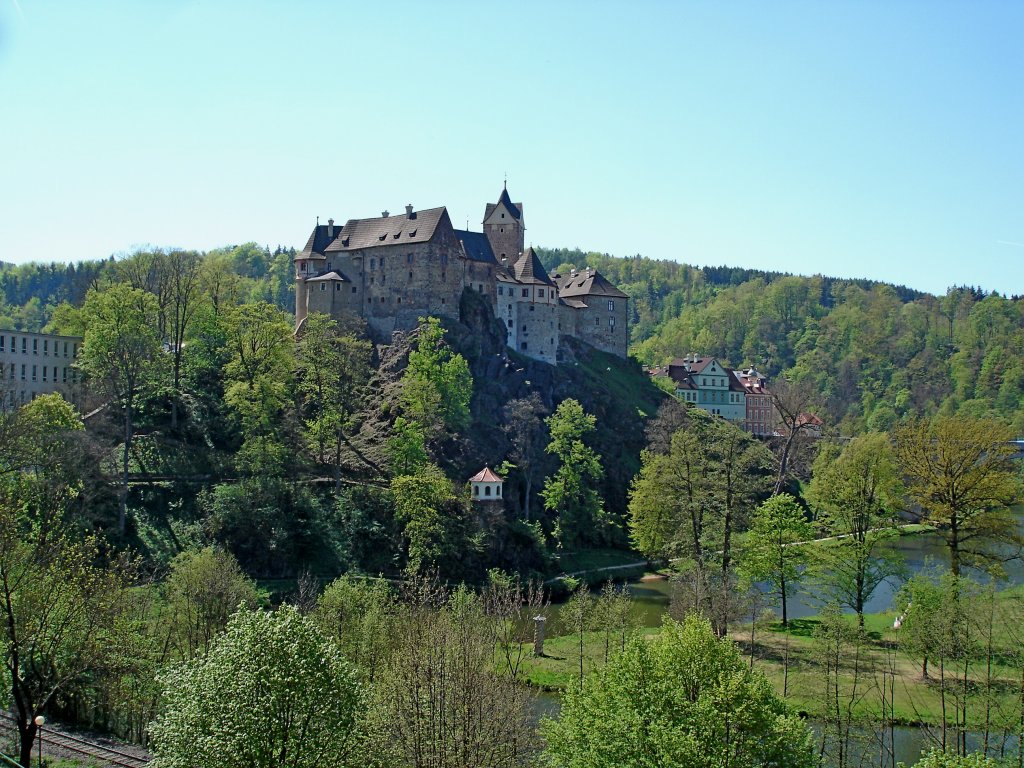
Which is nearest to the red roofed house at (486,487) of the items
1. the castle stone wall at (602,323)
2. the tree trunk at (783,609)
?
the tree trunk at (783,609)

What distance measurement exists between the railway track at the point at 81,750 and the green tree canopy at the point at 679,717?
444 inches

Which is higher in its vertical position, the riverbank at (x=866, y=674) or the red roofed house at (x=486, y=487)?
the red roofed house at (x=486, y=487)

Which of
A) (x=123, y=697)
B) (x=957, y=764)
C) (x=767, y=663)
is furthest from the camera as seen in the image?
(x=767, y=663)

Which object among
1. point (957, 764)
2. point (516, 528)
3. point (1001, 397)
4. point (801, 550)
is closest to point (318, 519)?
point (516, 528)

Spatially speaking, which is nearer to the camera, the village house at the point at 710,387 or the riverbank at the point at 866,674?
the riverbank at the point at 866,674

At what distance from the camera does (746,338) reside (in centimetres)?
17950

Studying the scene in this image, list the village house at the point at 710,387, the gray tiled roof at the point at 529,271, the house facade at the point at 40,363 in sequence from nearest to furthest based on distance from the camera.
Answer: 1. the house facade at the point at 40,363
2. the gray tiled roof at the point at 529,271
3. the village house at the point at 710,387

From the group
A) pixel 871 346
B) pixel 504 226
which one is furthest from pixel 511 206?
pixel 871 346

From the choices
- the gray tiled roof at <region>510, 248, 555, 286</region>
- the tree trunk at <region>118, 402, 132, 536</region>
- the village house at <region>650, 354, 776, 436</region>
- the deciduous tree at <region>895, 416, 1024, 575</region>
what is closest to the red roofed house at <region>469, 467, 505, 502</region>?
the tree trunk at <region>118, 402, 132, 536</region>

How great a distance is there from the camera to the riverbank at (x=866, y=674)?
111 feet

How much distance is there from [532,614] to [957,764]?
2998 cm

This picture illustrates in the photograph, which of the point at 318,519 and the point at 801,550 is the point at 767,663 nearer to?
the point at 801,550

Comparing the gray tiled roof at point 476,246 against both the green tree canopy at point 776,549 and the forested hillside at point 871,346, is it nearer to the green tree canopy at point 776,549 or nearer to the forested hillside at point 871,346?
the green tree canopy at point 776,549

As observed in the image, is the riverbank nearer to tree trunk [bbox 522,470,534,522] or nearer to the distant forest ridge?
tree trunk [bbox 522,470,534,522]
